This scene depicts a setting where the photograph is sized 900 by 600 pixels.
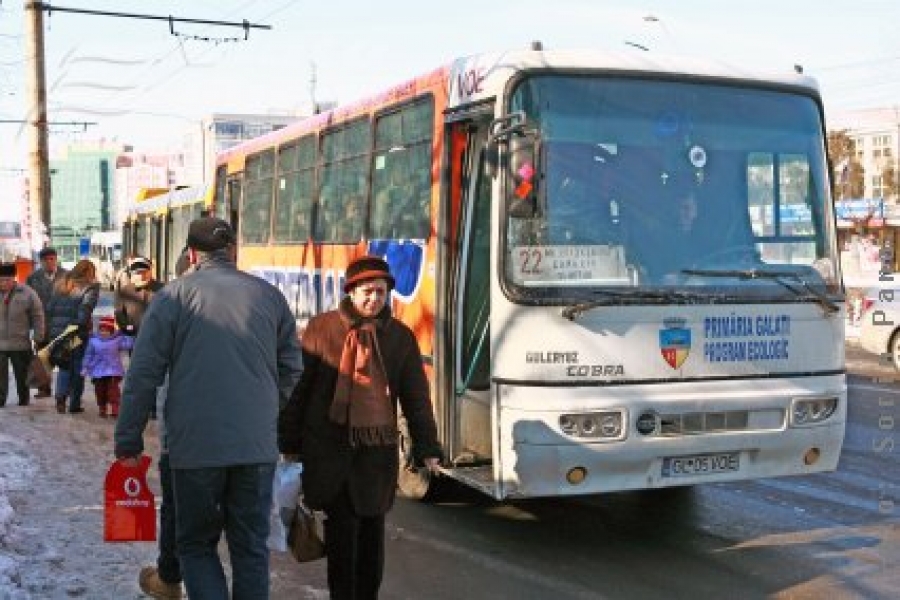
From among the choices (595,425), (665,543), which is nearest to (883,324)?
(665,543)

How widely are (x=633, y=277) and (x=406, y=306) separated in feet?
6.21

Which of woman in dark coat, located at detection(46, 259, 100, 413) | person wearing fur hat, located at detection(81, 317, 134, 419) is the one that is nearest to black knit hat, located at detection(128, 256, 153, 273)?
person wearing fur hat, located at detection(81, 317, 134, 419)

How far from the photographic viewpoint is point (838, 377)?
22.4ft

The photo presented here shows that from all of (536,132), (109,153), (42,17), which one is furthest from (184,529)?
(109,153)

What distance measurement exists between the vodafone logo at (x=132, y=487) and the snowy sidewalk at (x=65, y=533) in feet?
2.35

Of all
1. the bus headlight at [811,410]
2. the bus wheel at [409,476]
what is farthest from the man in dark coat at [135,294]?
the bus headlight at [811,410]

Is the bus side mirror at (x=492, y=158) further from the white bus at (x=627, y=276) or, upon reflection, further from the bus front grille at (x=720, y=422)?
the bus front grille at (x=720, y=422)

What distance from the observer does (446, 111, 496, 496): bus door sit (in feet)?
22.0

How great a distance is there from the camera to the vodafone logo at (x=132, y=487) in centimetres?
502

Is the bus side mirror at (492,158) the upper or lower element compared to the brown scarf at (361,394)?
upper

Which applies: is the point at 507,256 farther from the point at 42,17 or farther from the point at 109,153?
the point at 109,153

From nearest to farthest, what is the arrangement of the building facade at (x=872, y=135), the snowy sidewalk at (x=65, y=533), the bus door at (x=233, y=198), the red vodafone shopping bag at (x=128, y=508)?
the red vodafone shopping bag at (x=128, y=508) < the snowy sidewalk at (x=65, y=533) < the bus door at (x=233, y=198) < the building facade at (x=872, y=135)

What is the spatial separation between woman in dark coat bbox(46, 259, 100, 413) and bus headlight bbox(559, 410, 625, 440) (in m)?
7.65

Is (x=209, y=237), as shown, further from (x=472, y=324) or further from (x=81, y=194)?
(x=81, y=194)
